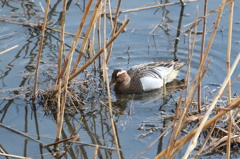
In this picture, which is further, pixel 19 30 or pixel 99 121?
pixel 19 30

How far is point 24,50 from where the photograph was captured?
6988mm

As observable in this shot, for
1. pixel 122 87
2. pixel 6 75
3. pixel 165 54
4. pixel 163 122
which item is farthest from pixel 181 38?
pixel 6 75

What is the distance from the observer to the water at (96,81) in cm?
507

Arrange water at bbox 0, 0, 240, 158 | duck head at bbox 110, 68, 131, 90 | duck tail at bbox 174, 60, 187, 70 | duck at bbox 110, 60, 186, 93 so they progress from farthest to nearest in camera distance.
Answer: duck tail at bbox 174, 60, 187, 70, duck at bbox 110, 60, 186, 93, duck head at bbox 110, 68, 131, 90, water at bbox 0, 0, 240, 158

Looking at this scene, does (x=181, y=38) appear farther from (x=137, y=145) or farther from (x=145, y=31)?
(x=137, y=145)

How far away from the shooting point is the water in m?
5.07

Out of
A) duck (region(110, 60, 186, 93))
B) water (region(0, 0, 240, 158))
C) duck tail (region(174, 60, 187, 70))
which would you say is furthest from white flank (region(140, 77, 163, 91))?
duck tail (region(174, 60, 187, 70))

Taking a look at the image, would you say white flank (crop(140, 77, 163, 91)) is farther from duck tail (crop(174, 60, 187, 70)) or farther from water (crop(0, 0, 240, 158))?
duck tail (crop(174, 60, 187, 70))

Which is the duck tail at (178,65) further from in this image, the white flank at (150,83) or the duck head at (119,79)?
the duck head at (119,79)

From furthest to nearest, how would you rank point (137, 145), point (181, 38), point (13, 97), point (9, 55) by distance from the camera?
point (181, 38), point (9, 55), point (13, 97), point (137, 145)

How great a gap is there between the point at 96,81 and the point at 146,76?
830 mm

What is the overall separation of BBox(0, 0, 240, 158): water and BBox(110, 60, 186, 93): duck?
160 mm

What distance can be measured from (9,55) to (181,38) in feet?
8.79

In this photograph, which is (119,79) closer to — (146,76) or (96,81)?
(96,81)
